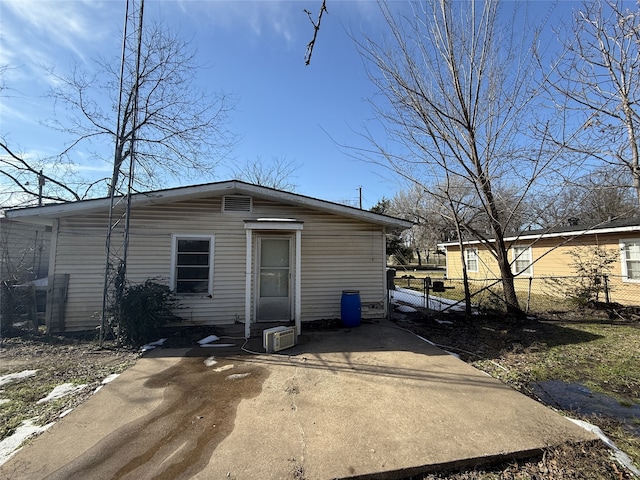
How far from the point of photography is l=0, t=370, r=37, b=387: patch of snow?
386 cm

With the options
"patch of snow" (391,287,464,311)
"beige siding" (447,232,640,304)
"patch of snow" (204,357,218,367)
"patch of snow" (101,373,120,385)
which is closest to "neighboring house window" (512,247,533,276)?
"beige siding" (447,232,640,304)

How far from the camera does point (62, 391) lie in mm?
3539

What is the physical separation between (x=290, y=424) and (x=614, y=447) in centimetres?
278

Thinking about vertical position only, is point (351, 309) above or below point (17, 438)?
above

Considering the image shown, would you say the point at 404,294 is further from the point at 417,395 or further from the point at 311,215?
the point at 417,395

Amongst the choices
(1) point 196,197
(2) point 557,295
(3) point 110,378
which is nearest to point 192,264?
(1) point 196,197

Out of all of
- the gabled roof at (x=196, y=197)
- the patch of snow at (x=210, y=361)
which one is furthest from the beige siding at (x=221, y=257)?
the patch of snow at (x=210, y=361)

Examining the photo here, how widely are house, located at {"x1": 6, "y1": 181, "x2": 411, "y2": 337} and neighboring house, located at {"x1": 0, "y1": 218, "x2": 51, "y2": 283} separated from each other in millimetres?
3007

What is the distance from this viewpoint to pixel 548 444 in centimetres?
243

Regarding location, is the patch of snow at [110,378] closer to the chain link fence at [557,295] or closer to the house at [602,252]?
the chain link fence at [557,295]

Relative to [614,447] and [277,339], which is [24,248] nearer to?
[277,339]

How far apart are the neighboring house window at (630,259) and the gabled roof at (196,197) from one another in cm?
827

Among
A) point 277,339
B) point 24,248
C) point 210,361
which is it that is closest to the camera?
point 210,361

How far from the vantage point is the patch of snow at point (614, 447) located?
220 cm
